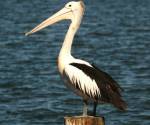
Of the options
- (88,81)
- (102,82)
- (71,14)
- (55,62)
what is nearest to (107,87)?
(102,82)

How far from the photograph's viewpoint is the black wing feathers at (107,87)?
9656 mm

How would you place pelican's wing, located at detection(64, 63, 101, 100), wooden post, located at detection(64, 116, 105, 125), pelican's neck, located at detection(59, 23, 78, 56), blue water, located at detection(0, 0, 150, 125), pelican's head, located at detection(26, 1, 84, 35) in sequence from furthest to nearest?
1. blue water, located at detection(0, 0, 150, 125)
2. pelican's head, located at detection(26, 1, 84, 35)
3. pelican's neck, located at detection(59, 23, 78, 56)
4. pelican's wing, located at detection(64, 63, 101, 100)
5. wooden post, located at detection(64, 116, 105, 125)

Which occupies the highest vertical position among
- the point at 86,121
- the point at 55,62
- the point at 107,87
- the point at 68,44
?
the point at 68,44

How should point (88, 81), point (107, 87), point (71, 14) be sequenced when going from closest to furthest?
point (107, 87) < point (88, 81) < point (71, 14)

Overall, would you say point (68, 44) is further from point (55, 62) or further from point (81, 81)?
point (55, 62)

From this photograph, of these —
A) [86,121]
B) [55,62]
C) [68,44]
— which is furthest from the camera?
[55,62]

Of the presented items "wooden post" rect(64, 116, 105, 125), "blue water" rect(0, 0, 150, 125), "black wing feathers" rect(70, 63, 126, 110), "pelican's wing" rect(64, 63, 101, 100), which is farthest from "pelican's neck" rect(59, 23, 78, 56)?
"blue water" rect(0, 0, 150, 125)

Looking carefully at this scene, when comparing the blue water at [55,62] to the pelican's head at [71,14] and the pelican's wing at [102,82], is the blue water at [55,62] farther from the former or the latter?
the pelican's wing at [102,82]

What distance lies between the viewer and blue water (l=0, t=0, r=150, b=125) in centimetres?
1680

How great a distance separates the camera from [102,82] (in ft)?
32.1

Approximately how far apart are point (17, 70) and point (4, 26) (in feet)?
35.5

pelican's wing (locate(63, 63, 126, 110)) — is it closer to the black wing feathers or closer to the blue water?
the black wing feathers

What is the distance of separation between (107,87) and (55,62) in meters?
12.6

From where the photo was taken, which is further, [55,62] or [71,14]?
[55,62]
